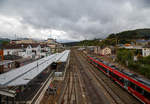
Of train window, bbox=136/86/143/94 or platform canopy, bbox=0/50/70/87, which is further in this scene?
train window, bbox=136/86/143/94

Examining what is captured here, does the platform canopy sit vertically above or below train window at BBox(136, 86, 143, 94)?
above

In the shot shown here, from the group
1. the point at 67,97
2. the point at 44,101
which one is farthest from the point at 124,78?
the point at 44,101

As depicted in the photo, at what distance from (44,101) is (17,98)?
8.70ft

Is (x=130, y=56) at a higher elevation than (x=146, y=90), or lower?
higher

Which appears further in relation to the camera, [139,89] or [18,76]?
[18,76]

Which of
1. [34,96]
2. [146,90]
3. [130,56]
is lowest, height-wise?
[34,96]

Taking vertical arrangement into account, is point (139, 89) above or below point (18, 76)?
below

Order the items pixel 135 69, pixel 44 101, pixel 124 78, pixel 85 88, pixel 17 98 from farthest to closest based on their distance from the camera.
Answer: pixel 135 69 → pixel 85 88 → pixel 124 78 → pixel 44 101 → pixel 17 98

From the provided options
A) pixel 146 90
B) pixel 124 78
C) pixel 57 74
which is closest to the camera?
pixel 146 90

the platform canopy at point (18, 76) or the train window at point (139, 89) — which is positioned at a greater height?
the platform canopy at point (18, 76)

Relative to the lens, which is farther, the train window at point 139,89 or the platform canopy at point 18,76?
the train window at point 139,89

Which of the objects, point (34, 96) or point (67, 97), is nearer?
point (34, 96)

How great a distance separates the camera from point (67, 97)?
11.5 meters

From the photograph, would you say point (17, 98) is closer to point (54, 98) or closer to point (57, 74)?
point (54, 98)
